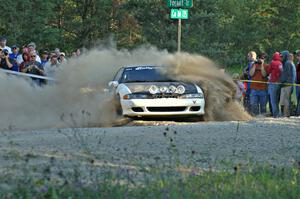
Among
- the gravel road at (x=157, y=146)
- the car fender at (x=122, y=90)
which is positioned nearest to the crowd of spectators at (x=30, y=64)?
the car fender at (x=122, y=90)

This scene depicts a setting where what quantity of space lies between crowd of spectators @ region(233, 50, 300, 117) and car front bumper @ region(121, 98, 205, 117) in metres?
3.53

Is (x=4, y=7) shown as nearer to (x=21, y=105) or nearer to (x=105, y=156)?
(x=21, y=105)

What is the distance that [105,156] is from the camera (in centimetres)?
1010

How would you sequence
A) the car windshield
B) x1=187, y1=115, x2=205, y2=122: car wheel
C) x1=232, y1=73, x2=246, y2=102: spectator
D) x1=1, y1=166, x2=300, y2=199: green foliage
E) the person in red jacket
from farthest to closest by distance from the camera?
the person in red jacket → x1=232, y1=73, x2=246, y2=102: spectator → the car windshield → x1=187, y1=115, x2=205, y2=122: car wheel → x1=1, y1=166, x2=300, y2=199: green foliage

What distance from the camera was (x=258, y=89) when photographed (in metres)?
20.9

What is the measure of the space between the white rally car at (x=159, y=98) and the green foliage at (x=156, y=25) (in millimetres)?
27458

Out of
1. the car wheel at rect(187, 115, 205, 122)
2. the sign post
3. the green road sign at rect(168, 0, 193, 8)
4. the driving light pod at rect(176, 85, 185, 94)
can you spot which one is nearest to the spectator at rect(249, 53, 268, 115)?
the sign post

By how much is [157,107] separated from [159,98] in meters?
0.20

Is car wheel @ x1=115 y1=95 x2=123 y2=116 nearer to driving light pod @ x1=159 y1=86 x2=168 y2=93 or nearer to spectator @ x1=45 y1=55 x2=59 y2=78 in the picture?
driving light pod @ x1=159 y1=86 x2=168 y2=93

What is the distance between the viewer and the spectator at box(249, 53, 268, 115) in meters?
20.9

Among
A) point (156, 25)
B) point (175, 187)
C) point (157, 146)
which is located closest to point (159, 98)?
point (157, 146)

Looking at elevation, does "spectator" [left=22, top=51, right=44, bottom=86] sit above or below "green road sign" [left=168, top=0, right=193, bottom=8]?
below

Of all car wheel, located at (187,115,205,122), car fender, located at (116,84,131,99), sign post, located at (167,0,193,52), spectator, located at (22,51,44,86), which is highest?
sign post, located at (167,0,193,52)

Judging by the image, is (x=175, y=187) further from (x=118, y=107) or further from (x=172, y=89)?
(x=118, y=107)
